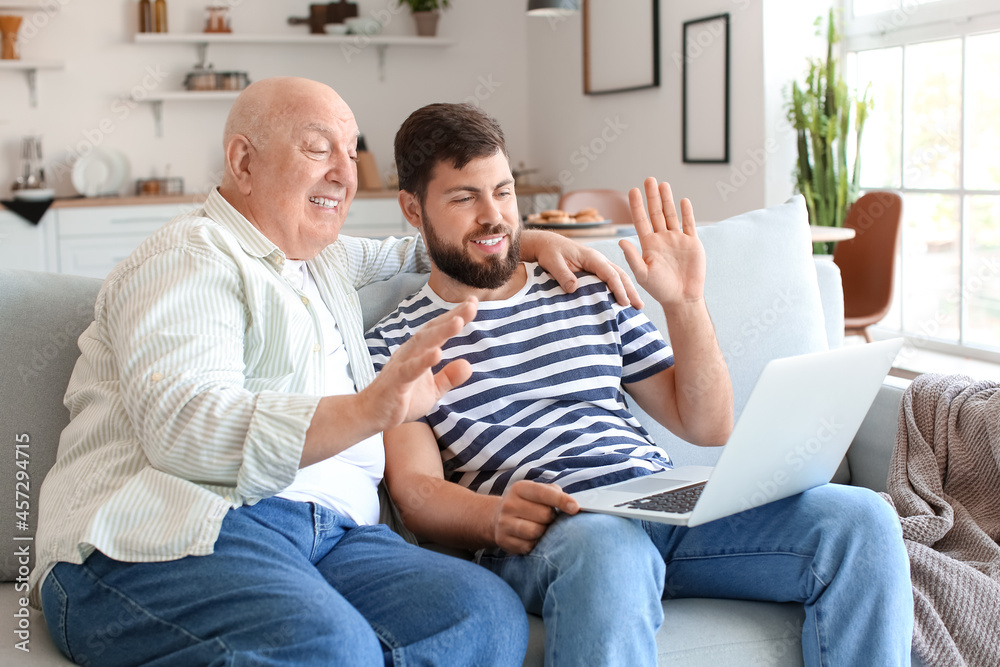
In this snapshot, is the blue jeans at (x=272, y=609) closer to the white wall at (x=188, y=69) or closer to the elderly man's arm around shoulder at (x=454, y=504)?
the elderly man's arm around shoulder at (x=454, y=504)

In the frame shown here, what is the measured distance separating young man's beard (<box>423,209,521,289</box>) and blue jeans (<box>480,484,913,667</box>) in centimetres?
46

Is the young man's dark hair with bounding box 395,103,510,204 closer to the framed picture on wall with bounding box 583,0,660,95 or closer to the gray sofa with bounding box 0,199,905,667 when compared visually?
the gray sofa with bounding box 0,199,905,667

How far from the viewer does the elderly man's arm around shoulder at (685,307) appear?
147 centimetres

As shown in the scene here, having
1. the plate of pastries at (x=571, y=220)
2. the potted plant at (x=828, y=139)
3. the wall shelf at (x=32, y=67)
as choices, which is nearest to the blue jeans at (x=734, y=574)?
the plate of pastries at (x=571, y=220)

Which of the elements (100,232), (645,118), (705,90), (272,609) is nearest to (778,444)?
(272,609)

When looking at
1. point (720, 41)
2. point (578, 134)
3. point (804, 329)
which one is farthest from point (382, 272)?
point (578, 134)

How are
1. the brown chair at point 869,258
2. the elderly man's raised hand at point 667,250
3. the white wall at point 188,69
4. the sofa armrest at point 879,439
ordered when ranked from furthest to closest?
1. the white wall at point 188,69
2. the brown chair at point 869,258
3. the sofa armrest at point 879,439
4. the elderly man's raised hand at point 667,250

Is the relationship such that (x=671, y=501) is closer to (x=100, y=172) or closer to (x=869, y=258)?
(x=869, y=258)

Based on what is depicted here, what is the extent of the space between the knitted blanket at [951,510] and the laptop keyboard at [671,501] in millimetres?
391

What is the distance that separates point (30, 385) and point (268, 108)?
21.7 inches

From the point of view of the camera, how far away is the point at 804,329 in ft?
5.78

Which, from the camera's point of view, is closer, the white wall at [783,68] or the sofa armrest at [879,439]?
the sofa armrest at [879,439]

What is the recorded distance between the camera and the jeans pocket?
1122mm

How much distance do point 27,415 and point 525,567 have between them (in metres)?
Result: 0.78
